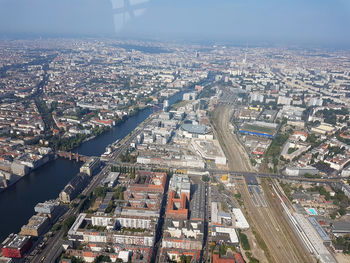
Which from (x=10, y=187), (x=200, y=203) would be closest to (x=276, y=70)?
(x=200, y=203)

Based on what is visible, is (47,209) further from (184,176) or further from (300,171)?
(300,171)

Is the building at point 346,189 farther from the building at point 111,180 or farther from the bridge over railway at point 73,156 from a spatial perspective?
the bridge over railway at point 73,156

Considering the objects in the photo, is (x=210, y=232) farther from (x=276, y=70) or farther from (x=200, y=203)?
(x=276, y=70)

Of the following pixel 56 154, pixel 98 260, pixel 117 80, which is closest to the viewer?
pixel 98 260

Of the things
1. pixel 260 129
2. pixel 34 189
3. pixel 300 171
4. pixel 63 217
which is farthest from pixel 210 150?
pixel 34 189

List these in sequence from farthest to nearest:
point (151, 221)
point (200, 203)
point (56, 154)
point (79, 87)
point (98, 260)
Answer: point (79, 87) < point (56, 154) < point (200, 203) < point (151, 221) < point (98, 260)

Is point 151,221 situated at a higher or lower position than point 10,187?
higher

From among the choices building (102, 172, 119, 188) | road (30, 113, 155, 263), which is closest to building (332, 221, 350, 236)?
building (102, 172, 119, 188)

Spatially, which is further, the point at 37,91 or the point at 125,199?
the point at 37,91
